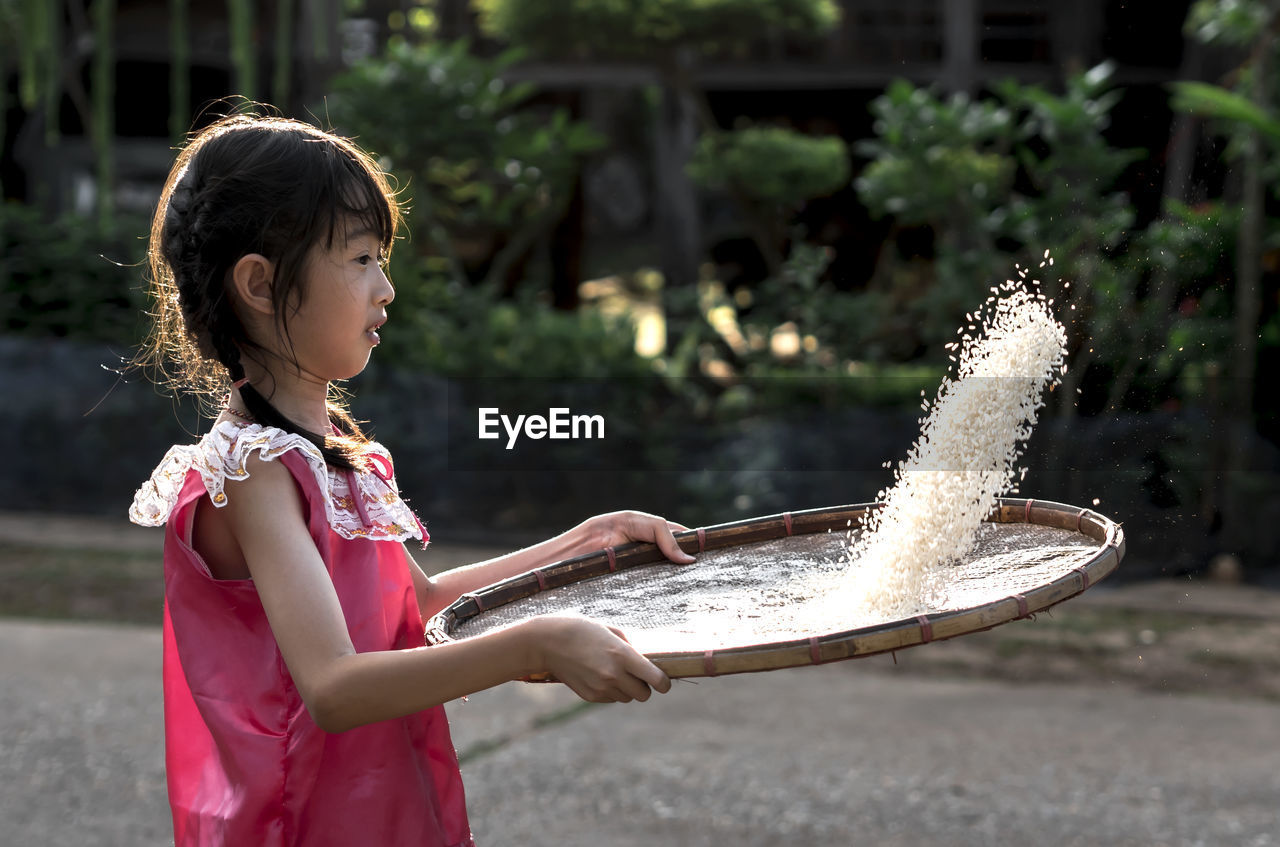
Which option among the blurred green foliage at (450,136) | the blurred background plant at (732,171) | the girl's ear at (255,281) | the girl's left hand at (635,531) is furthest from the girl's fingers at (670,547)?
the blurred green foliage at (450,136)

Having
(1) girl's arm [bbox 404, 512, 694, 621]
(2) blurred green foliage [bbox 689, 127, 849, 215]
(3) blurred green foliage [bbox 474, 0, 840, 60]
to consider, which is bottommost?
(1) girl's arm [bbox 404, 512, 694, 621]

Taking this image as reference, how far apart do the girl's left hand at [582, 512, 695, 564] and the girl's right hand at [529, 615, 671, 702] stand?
32 cm

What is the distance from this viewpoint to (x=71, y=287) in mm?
6543

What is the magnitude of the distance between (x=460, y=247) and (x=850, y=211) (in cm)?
210

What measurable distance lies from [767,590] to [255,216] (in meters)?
0.54

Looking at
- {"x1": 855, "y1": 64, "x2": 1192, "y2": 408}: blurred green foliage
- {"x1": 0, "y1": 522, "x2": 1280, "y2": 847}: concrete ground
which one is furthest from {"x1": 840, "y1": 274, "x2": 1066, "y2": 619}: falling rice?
{"x1": 855, "y1": 64, "x2": 1192, "y2": 408}: blurred green foliage

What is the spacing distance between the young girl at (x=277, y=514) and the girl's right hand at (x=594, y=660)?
0.15 m

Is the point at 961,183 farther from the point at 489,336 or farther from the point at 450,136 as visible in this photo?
the point at 450,136

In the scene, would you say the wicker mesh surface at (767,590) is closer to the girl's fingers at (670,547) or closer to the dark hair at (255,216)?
the girl's fingers at (670,547)

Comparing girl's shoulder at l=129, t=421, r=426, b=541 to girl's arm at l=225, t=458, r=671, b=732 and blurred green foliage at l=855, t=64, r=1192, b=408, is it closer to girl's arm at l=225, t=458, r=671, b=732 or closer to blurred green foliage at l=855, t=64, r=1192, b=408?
girl's arm at l=225, t=458, r=671, b=732

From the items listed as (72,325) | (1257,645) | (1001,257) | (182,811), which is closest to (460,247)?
(72,325)

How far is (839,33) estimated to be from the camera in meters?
7.28

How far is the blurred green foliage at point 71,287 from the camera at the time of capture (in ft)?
21.5

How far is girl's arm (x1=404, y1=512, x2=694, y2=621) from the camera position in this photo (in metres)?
1.38
